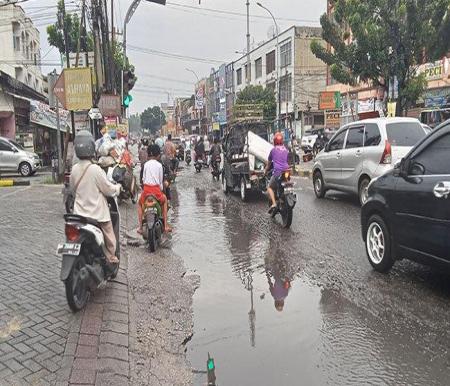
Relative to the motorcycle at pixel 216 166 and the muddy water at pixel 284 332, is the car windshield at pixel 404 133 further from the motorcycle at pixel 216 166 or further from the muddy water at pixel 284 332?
the motorcycle at pixel 216 166

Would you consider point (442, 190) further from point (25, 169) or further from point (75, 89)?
point (25, 169)

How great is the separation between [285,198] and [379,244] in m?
3.23

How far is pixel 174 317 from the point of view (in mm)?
5027

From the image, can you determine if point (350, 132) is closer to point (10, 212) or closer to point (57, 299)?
Result: point (10, 212)

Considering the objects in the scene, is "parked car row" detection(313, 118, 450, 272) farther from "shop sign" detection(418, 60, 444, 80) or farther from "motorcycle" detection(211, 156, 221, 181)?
"shop sign" detection(418, 60, 444, 80)

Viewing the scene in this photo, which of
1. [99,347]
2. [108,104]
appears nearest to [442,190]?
[99,347]

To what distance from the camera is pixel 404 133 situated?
10367 millimetres

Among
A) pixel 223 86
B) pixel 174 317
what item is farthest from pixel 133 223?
pixel 223 86

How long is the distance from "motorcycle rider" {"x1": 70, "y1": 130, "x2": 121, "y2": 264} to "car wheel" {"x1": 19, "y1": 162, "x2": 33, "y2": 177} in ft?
63.1

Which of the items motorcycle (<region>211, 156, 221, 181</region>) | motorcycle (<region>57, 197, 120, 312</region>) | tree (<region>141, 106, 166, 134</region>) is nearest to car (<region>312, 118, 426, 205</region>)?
motorcycle (<region>57, 197, 120, 312</region>)

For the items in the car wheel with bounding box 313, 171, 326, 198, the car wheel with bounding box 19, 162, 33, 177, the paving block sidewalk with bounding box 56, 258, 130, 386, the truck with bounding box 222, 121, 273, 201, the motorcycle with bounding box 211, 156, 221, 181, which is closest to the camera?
the paving block sidewalk with bounding box 56, 258, 130, 386

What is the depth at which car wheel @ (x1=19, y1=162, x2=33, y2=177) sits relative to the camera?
2292cm

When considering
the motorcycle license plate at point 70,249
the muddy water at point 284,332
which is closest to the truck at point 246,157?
the muddy water at point 284,332

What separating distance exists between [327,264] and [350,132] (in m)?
5.75
